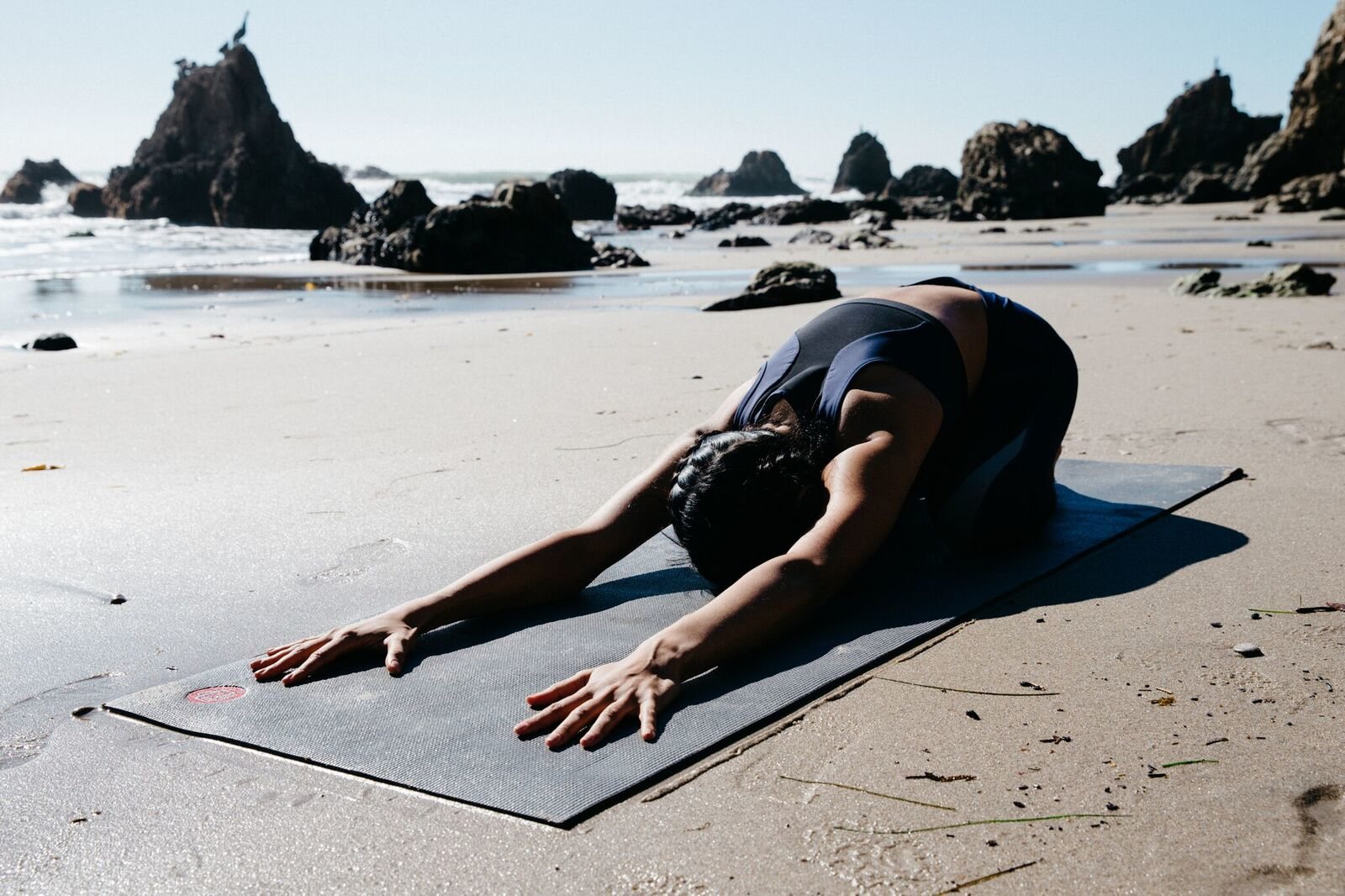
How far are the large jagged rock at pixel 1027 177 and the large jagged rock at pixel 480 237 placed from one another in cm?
2309

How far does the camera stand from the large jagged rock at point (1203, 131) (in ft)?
200

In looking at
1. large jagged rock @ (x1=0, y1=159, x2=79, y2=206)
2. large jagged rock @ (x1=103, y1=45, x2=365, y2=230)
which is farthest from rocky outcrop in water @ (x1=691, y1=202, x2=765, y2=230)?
large jagged rock @ (x1=0, y1=159, x2=79, y2=206)

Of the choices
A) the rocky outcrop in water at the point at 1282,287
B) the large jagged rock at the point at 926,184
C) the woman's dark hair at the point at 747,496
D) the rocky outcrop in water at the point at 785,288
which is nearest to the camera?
the woman's dark hair at the point at 747,496

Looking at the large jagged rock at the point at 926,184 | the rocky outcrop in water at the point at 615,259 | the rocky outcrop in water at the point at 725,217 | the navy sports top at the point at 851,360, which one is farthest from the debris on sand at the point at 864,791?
the large jagged rock at the point at 926,184

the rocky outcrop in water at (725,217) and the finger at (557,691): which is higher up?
the rocky outcrop in water at (725,217)

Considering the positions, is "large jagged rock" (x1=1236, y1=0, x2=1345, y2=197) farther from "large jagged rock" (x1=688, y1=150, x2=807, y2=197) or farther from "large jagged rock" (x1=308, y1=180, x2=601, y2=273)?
"large jagged rock" (x1=688, y1=150, x2=807, y2=197)

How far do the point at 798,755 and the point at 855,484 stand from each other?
0.71 meters

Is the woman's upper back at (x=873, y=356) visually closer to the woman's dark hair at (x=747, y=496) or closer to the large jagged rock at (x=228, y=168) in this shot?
the woman's dark hair at (x=747, y=496)

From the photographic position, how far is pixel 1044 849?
1533 mm

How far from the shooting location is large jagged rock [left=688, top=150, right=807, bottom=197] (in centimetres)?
9356

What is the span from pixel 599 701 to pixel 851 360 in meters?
1.06

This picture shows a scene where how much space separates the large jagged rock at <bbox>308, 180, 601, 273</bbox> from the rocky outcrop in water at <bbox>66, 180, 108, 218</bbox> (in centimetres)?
3244

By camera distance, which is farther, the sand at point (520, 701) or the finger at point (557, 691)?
the finger at point (557, 691)

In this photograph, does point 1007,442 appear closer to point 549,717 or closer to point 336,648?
point 549,717
